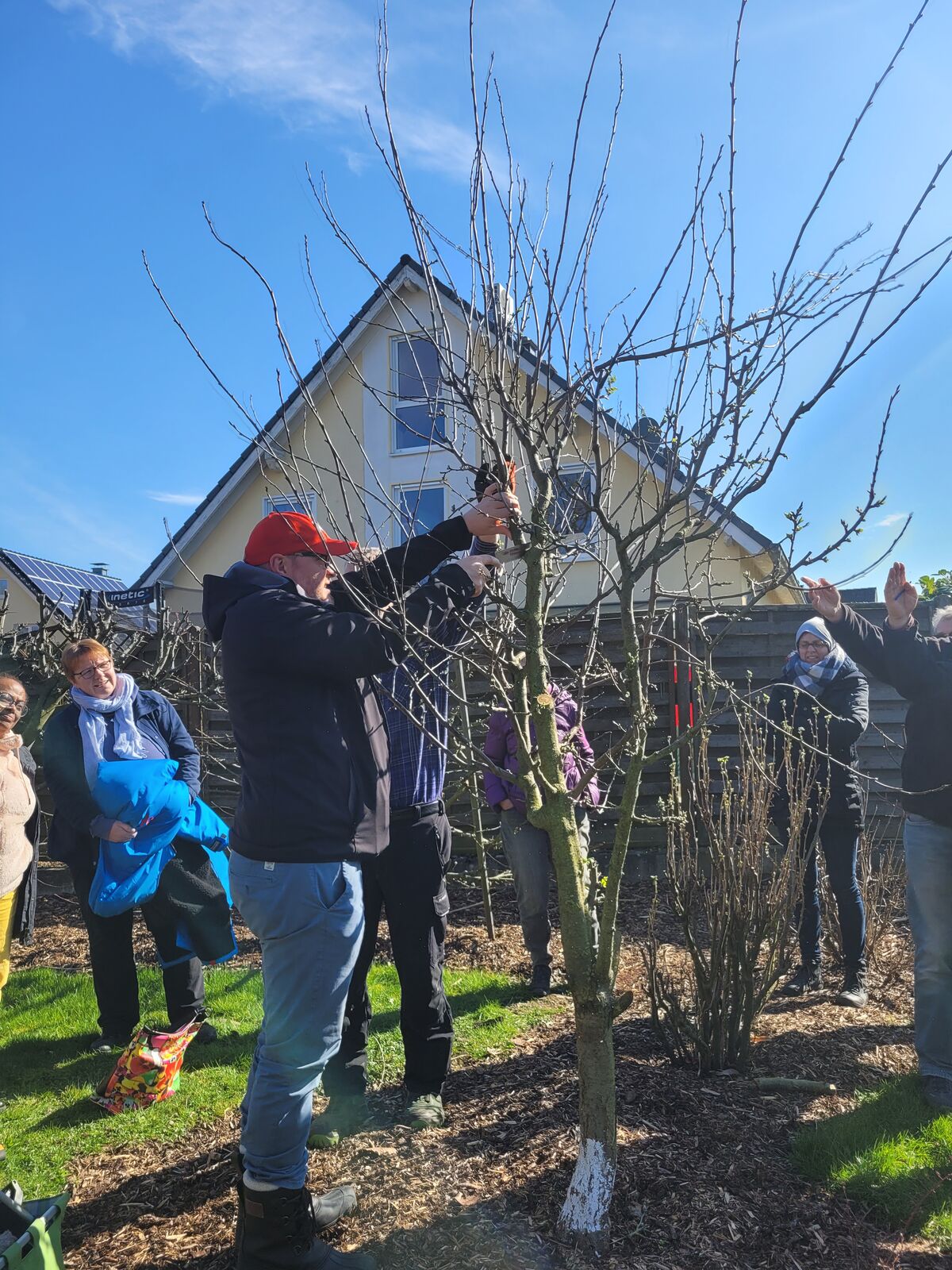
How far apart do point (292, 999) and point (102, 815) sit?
2.06 meters

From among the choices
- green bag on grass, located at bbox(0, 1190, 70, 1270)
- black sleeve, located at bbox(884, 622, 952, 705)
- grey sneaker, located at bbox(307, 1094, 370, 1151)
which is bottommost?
grey sneaker, located at bbox(307, 1094, 370, 1151)

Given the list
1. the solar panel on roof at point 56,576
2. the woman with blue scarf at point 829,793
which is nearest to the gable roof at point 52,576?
the solar panel on roof at point 56,576

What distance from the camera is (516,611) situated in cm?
226

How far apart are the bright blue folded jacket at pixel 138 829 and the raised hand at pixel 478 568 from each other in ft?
7.10

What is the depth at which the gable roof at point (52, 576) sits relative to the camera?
1838 centimetres

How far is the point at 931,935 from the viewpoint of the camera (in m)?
3.21

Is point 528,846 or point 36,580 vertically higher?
point 36,580

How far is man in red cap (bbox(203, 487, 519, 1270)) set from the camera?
2.12 m

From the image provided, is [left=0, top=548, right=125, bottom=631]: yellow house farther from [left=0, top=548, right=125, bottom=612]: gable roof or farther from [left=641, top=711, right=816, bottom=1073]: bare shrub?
[left=641, top=711, right=816, bottom=1073]: bare shrub

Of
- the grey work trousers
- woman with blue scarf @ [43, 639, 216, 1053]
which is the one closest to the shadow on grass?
the grey work trousers

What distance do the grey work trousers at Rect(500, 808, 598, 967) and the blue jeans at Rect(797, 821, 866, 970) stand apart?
1223 millimetres

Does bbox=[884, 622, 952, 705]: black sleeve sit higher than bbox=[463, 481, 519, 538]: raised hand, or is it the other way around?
bbox=[463, 481, 519, 538]: raised hand

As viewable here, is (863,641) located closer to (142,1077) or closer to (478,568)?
(478,568)

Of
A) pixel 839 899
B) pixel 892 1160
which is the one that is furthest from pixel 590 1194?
pixel 839 899
